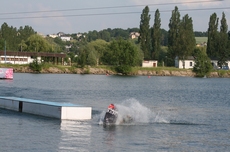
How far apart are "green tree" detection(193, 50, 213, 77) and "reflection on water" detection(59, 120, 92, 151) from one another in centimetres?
11886

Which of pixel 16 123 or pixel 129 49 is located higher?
pixel 129 49

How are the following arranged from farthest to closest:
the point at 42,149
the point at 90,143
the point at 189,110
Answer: the point at 189,110
the point at 90,143
the point at 42,149

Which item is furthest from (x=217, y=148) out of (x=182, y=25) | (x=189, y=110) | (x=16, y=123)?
(x=182, y=25)

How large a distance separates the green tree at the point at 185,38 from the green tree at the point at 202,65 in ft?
10.7

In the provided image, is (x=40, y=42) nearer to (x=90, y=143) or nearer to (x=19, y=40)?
(x=19, y=40)

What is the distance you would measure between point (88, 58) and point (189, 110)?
4175 inches

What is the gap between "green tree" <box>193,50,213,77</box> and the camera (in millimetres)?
150375

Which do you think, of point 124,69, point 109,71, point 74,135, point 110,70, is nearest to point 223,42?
point 124,69

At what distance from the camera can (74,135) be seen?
29.7 meters

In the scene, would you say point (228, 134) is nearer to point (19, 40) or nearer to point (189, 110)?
point (189, 110)

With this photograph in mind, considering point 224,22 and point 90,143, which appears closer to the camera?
point 90,143

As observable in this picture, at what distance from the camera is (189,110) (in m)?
49.9

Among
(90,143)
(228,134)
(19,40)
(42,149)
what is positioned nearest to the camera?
(42,149)

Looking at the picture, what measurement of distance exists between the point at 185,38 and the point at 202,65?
418 inches
